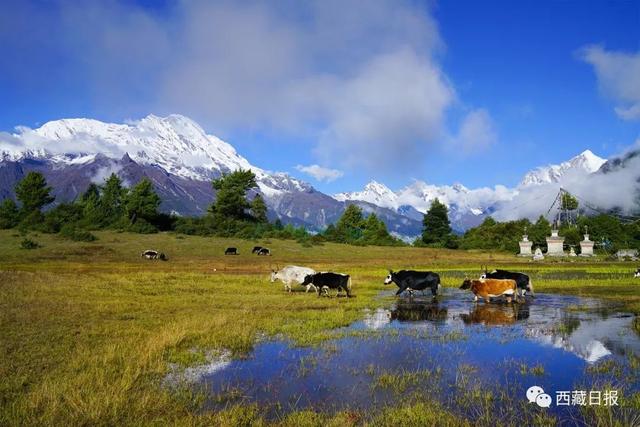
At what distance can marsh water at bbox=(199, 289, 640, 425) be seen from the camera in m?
9.21

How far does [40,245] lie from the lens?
60.8m

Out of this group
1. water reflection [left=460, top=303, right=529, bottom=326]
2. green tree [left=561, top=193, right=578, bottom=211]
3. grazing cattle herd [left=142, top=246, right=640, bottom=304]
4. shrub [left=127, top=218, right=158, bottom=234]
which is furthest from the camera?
green tree [left=561, top=193, right=578, bottom=211]

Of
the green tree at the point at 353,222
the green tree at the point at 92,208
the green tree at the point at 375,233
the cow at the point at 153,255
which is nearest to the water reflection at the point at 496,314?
the cow at the point at 153,255

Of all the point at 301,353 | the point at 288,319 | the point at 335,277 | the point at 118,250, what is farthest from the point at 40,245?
the point at 301,353

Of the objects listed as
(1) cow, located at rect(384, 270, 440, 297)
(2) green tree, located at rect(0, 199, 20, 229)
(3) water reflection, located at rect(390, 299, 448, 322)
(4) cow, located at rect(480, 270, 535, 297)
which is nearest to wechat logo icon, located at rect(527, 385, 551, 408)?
(3) water reflection, located at rect(390, 299, 448, 322)

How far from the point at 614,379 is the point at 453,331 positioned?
6.04 m

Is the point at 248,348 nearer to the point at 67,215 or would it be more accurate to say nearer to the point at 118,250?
the point at 118,250

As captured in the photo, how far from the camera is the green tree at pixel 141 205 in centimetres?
8712

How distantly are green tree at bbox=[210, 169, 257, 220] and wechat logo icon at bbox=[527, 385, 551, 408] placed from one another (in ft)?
306

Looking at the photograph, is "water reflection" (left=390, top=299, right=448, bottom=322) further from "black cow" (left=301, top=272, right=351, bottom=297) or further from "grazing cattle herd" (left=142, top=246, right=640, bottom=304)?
"black cow" (left=301, top=272, right=351, bottom=297)

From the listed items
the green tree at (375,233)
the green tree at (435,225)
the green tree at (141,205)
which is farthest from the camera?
the green tree at (435,225)

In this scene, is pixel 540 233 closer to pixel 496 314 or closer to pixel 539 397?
pixel 496 314

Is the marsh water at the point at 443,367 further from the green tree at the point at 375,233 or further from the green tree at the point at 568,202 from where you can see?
the green tree at the point at 568,202

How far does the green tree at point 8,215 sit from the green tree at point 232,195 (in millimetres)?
35080
